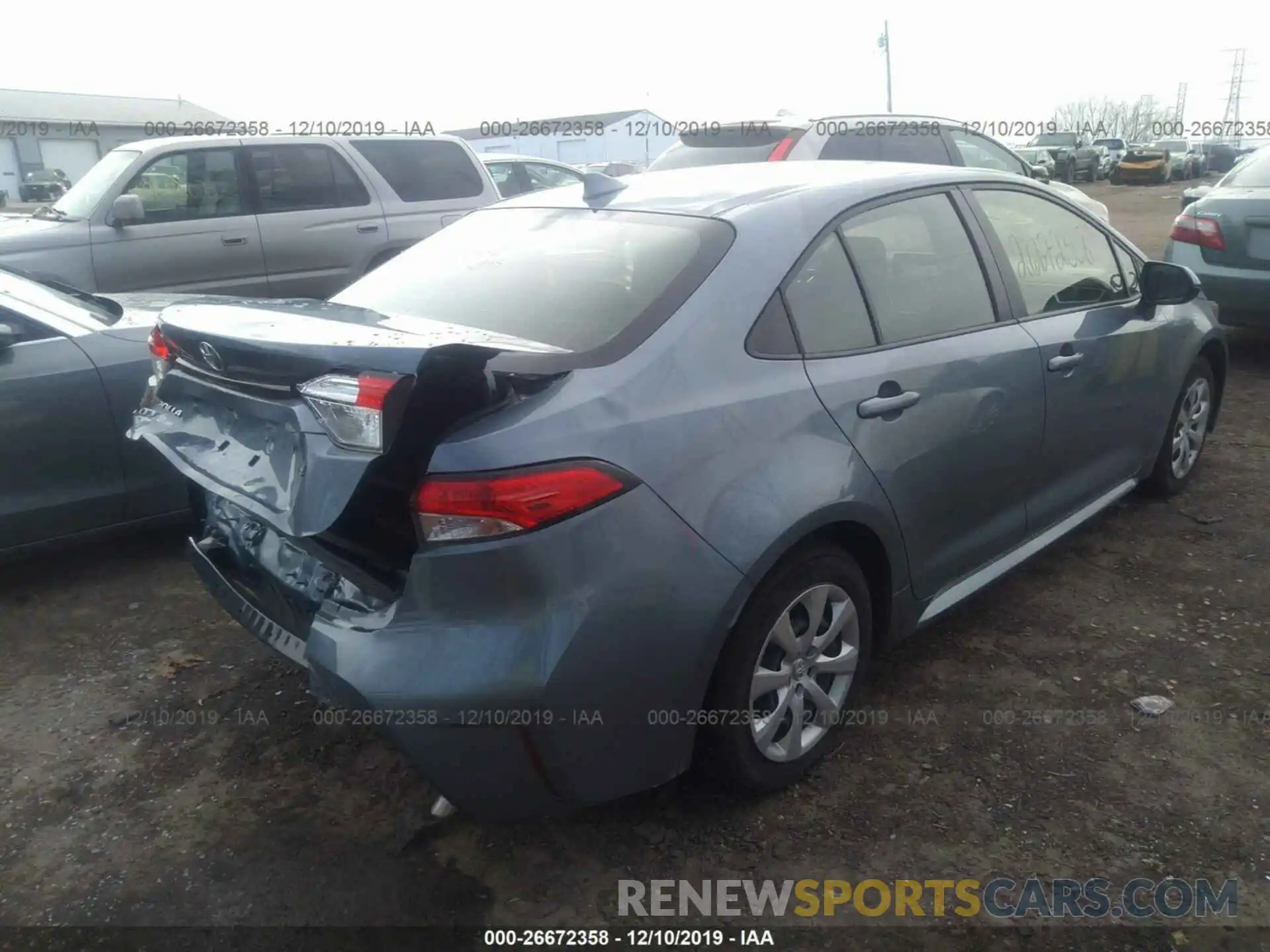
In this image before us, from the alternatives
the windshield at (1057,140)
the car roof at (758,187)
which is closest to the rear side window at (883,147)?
the car roof at (758,187)

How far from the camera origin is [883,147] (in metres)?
7.59

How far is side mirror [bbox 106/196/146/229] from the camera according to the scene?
686 cm

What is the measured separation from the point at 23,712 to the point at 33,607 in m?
0.85

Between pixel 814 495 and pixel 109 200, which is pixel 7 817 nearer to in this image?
pixel 814 495

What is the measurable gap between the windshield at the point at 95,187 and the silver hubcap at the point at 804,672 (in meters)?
6.49

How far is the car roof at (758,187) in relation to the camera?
112 inches

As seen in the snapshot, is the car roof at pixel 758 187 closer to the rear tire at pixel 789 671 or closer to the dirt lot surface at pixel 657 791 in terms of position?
the rear tire at pixel 789 671

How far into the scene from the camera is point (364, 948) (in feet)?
7.41

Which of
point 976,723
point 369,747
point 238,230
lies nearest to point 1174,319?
point 976,723

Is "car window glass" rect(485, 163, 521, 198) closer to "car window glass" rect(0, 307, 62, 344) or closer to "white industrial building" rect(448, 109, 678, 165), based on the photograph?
"car window glass" rect(0, 307, 62, 344)

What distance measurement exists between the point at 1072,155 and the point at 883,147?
26863mm

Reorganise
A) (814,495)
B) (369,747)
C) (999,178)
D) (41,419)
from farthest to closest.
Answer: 1. (41,419)
2. (999,178)
3. (369,747)
4. (814,495)

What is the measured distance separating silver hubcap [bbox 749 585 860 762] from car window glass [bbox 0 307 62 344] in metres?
3.25

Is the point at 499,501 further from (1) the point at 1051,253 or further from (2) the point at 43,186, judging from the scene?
(2) the point at 43,186
